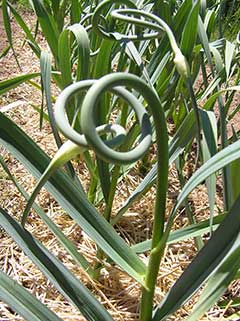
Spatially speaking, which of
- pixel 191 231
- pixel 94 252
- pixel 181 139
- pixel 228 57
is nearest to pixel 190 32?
pixel 228 57

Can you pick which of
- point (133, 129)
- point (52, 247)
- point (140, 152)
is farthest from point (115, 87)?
point (52, 247)

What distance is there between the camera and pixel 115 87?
492 mm

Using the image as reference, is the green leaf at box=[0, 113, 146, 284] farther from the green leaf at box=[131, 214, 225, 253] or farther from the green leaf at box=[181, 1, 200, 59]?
the green leaf at box=[181, 1, 200, 59]

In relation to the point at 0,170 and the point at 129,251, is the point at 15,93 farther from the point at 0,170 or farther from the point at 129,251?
the point at 129,251

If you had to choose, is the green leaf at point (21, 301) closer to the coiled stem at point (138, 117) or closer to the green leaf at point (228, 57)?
the coiled stem at point (138, 117)

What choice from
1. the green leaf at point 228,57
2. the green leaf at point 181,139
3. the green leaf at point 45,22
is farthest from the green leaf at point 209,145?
the green leaf at point 45,22

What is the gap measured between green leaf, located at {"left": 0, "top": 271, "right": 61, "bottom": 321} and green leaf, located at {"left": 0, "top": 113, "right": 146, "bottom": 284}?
0.11 m

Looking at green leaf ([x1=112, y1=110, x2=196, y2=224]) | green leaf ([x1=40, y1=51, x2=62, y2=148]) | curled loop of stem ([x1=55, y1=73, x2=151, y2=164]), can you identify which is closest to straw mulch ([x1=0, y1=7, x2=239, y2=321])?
green leaf ([x1=40, y1=51, x2=62, y2=148])

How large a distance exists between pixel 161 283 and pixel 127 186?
0.34 m

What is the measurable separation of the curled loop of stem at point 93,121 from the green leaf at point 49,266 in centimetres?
23

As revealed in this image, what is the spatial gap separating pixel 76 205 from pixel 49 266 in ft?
0.30

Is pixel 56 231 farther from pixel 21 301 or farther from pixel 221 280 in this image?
pixel 221 280

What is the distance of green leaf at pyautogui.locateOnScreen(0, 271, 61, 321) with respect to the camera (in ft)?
2.11

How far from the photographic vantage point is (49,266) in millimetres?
683
